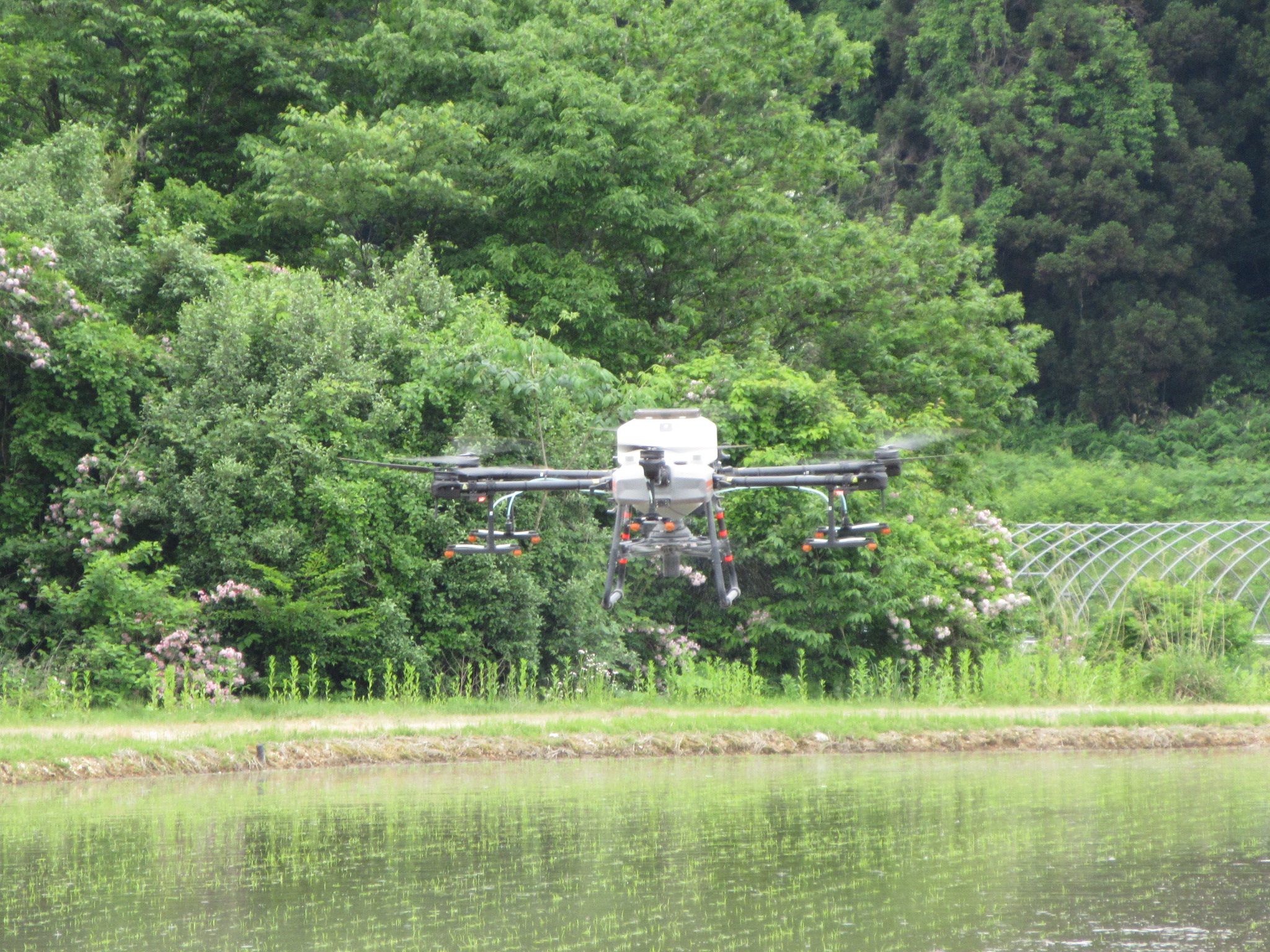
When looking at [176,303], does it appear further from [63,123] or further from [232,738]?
[232,738]

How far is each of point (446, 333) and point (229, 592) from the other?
170 inches

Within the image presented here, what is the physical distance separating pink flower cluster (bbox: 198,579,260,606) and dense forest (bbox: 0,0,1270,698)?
7 cm

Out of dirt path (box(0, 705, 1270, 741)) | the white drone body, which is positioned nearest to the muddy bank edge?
dirt path (box(0, 705, 1270, 741))

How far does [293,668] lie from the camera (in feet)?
57.8

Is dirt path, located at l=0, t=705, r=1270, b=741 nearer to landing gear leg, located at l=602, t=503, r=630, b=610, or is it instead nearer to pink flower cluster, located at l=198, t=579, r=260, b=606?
pink flower cluster, located at l=198, t=579, r=260, b=606

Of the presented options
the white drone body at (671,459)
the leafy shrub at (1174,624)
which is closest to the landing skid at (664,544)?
the white drone body at (671,459)

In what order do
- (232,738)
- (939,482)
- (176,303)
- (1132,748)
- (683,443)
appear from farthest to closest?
(939,482), (176,303), (1132,748), (232,738), (683,443)

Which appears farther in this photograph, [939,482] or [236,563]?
[939,482]

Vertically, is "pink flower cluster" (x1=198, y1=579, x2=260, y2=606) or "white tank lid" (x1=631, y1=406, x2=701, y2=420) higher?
"white tank lid" (x1=631, y1=406, x2=701, y2=420)

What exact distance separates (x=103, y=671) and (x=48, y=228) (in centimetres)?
595

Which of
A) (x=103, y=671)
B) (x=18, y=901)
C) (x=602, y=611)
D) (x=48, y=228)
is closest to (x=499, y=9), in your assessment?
(x=48, y=228)

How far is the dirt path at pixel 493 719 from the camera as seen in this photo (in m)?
15.0

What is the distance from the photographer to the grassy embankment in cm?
1422

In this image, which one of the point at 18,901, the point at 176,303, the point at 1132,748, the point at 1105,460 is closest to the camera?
the point at 18,901
